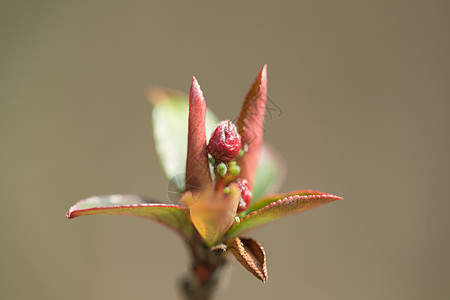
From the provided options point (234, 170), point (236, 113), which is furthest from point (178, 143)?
point (236, 113)

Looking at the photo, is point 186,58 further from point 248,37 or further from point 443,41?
point 443,41

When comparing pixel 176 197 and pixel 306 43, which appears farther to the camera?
pixel 306 43

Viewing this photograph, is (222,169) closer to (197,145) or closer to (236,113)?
(197,145)

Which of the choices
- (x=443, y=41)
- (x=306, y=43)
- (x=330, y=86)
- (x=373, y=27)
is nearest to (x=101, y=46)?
(x=306, y=43)

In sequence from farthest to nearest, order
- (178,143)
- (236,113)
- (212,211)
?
(236,113), (178,143), (212,211)

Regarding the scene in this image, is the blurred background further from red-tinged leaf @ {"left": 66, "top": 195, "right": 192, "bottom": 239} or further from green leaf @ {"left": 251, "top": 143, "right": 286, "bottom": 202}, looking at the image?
red-tinged leaf @ {"left": 66, "top": 195, "right": 192, "bottom": 239}


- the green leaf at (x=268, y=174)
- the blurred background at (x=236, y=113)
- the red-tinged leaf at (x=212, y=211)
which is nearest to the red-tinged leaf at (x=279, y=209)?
the red-tinged leaf at (x=212, y=211)

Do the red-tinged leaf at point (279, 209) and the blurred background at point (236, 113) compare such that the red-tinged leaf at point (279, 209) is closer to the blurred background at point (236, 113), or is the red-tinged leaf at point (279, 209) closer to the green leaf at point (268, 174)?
the green leaf at point (268, 174)
